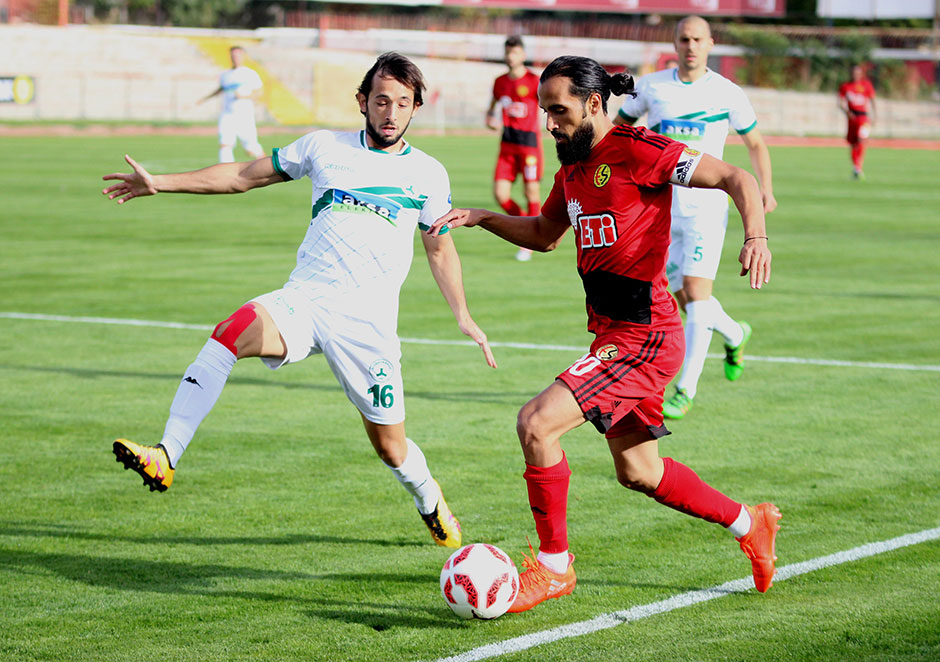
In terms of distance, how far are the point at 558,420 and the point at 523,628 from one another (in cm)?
80

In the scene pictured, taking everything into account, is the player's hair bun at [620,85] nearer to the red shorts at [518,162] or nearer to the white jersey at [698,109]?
the white jersey at [698,109]

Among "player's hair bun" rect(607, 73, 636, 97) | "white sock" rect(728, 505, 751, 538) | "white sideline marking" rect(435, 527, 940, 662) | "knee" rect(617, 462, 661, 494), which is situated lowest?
"white sideline marking" rect(435, 527, 940, 662)

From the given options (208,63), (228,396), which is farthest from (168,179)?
(208,63)

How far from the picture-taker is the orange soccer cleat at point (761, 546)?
547 cm

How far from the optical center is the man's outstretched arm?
18.8 feet

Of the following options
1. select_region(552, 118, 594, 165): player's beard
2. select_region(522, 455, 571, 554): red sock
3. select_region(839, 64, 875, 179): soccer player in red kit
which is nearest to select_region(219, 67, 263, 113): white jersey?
select_region(839, 64, 875, 179): soccer player in red kit

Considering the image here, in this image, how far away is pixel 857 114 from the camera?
3462cm

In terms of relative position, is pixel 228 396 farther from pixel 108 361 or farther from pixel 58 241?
pixel 58 241

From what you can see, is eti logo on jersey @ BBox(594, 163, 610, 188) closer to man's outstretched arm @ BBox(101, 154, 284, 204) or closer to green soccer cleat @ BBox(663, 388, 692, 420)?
man's outstretched arm @ BBox(101, 154, 284, 204)

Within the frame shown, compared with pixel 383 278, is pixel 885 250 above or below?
below

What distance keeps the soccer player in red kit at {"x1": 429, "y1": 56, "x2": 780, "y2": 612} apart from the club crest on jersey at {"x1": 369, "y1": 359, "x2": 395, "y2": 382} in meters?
0.72

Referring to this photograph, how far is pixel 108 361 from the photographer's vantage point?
1071 cm

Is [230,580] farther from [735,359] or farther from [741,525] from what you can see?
[735,359]

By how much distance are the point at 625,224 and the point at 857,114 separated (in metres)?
31.1
